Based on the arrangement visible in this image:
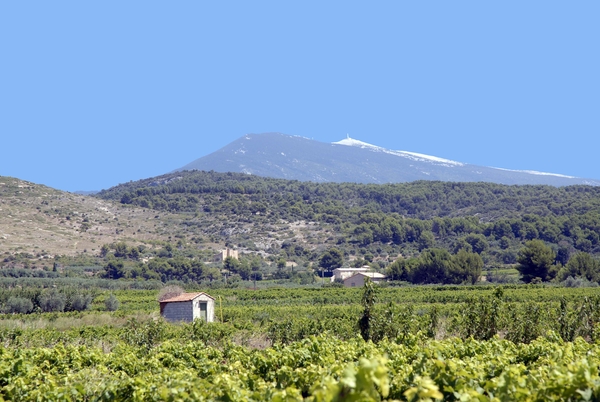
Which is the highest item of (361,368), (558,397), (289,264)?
(361,368)

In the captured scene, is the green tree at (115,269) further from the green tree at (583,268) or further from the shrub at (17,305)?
the green tree at (583,268)

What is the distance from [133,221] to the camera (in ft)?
301

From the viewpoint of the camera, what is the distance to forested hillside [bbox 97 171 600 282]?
83688mm

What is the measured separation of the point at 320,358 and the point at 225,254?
69.8m

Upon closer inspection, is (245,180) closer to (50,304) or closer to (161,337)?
(50,304)

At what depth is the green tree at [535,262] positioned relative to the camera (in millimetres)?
59688

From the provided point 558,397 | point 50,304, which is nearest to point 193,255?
point 50,304

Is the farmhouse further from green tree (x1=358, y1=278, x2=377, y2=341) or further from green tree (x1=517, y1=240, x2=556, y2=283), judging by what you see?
green tree (x1=517, y1=240, x2=556, y2=283)

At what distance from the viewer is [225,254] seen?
80.4 meters

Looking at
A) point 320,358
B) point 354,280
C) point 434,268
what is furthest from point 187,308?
point 434,268

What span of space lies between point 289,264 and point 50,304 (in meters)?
44.7

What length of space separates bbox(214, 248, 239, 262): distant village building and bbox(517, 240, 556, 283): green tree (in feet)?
110

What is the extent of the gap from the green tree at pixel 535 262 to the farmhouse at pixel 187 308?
33227mm

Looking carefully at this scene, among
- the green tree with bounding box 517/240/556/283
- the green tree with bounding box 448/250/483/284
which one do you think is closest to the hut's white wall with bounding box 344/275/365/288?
the green tree with bounding box 448/250/483/284
